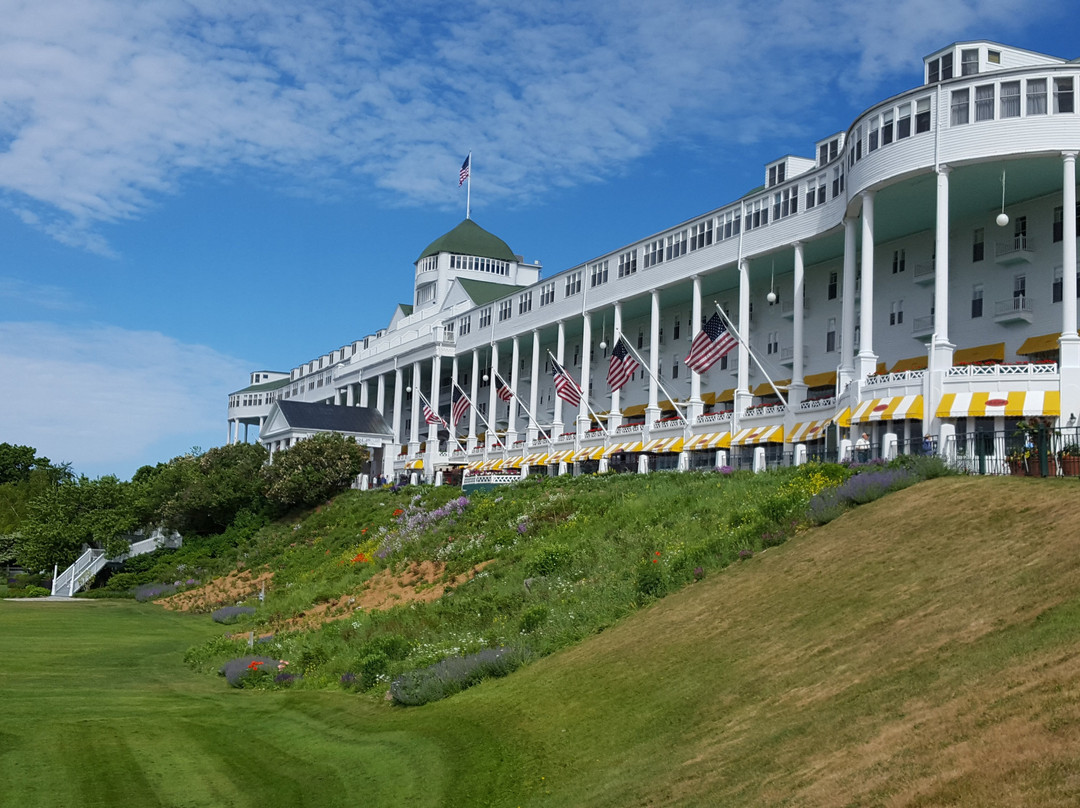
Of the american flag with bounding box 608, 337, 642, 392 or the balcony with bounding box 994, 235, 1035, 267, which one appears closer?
the balcony with bounding box 994, 235, 1035, 267

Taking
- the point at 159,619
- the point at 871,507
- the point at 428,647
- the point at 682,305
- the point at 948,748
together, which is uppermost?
the point at 682,305

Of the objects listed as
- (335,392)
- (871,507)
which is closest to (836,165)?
(871,507)

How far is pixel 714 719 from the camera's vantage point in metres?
14.0

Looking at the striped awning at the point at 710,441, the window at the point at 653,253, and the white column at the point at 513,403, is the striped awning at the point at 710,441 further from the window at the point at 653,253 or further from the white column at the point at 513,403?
the white column at the point at 513,403

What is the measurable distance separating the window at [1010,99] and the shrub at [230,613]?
33.8m

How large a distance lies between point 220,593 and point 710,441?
80.9 ft

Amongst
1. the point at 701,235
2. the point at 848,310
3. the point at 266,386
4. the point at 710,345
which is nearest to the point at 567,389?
the point at 701,235

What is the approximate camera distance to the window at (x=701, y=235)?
57.7 metres

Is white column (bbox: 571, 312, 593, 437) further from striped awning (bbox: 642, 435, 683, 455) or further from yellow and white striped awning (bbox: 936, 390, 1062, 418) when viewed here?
yellow and white striped awning (bbox: 936, 390, 1062, 418)

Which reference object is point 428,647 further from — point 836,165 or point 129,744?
point 836,165

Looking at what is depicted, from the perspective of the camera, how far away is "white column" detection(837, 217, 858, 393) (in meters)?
43.8

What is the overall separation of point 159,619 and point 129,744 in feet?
96.3

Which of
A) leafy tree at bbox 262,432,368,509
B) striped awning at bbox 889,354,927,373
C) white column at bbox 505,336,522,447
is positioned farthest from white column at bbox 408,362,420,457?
striped awning at bbox 889,354,927,373

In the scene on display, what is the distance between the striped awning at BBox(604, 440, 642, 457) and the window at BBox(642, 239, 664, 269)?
34.4ft
